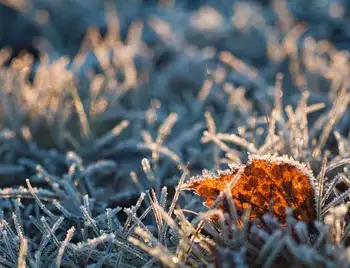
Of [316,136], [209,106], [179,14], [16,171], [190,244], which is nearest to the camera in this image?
[190,244]

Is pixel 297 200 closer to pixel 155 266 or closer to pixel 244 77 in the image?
pixel 155 266

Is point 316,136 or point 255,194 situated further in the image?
point 316,136

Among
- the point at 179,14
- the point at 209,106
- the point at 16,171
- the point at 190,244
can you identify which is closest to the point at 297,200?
the point at 190,244

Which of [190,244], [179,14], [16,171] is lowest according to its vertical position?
[16,171]

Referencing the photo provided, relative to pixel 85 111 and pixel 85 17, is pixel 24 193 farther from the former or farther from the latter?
pixel 85 17

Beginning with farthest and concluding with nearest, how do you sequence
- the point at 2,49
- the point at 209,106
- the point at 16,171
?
the point at 2,49, the point at 209,106, the point at 16,171

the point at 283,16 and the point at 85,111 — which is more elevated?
the point at 283,16
